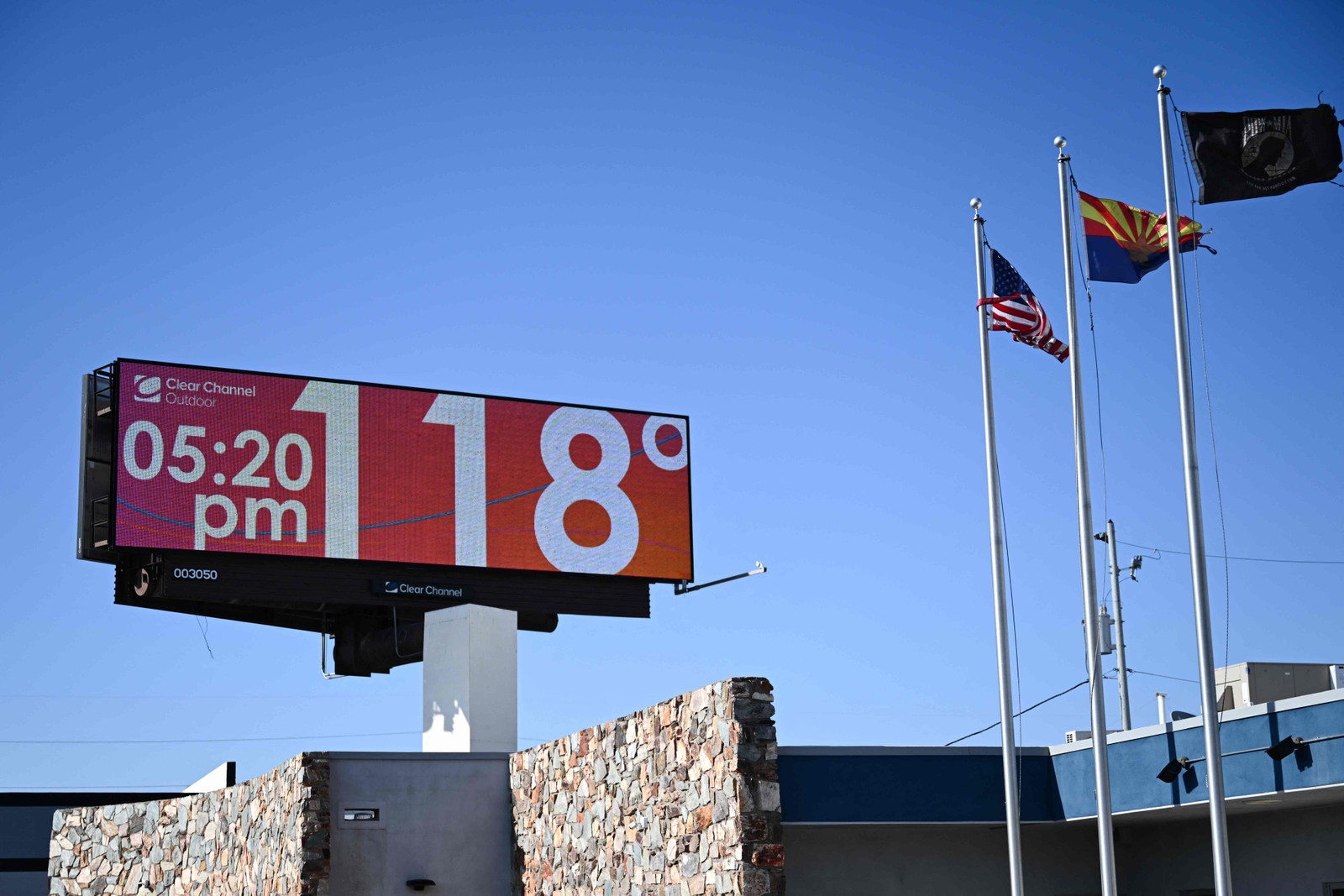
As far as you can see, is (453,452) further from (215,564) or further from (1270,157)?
(1270,157)

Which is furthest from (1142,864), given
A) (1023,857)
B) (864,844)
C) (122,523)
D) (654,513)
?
(122,523)

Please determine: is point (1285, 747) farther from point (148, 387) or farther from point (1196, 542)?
point (148, 387)

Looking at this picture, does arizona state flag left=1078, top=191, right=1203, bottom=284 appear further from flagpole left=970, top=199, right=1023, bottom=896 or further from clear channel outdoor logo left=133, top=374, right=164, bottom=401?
clear channel outdoor logo left=133, top=374, right=164, bottom=401

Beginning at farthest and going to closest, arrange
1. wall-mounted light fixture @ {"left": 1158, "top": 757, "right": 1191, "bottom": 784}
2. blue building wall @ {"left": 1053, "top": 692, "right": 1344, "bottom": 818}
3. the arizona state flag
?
wall-mounted light fixture @ {"left": 1158, "top": 757, "right": 1191, "bottom": 784} < the arizona state flag < blue building wall @ {"left": 1053, "top": 692, "right": 1344, "bottom": 818}

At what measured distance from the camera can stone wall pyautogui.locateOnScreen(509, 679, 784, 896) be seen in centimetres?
1401

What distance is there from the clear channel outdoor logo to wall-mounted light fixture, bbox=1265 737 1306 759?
54.7 ft

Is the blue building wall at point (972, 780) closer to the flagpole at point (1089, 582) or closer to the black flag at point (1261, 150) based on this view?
the flagpole at point (1089, 582)

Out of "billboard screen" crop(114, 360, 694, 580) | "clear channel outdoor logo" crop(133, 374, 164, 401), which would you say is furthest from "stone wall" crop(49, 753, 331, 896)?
"clear channel outdoor logo" crop(133, 374, 164, 401)

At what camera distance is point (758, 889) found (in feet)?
45.4

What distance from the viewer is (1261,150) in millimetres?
17516

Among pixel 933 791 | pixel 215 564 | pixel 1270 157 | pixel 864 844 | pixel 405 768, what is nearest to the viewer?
pixel 1270 157

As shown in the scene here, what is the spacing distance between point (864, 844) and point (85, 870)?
36.6ft

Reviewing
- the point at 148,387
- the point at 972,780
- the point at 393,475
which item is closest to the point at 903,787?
the point at 972,780

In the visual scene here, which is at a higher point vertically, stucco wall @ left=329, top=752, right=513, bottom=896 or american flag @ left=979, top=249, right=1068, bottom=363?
american flag @ left=979, top=249, right=1068, bottom=363
